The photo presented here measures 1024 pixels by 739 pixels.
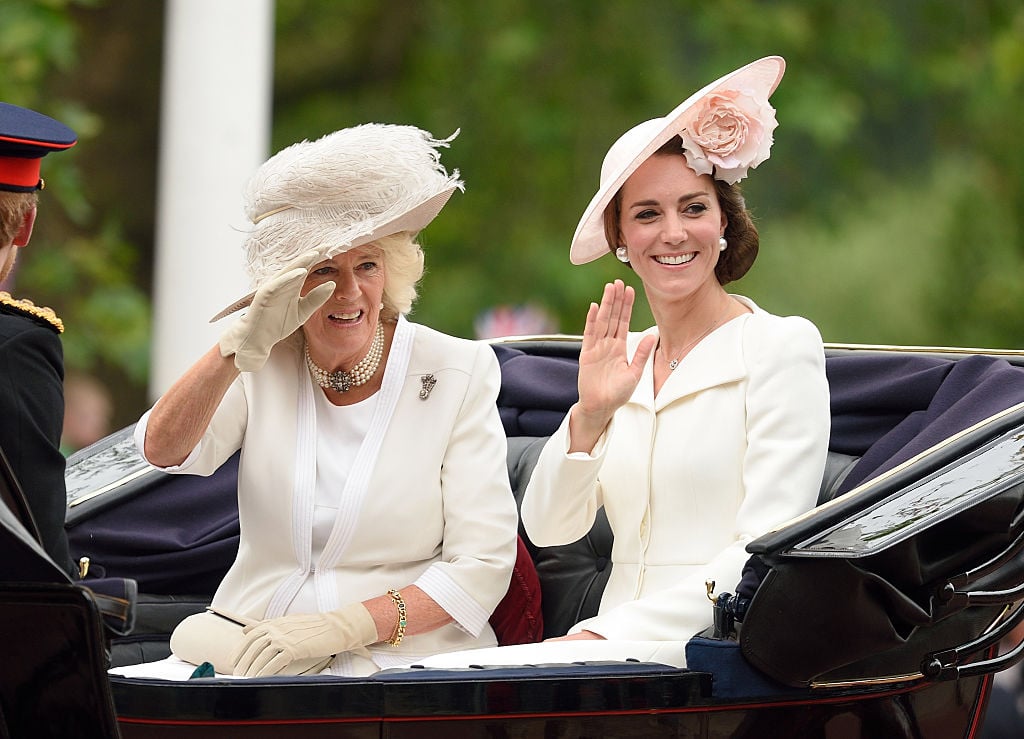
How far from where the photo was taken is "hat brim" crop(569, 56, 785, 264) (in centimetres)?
316

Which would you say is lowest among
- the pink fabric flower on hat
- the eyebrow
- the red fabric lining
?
the red fabric lining

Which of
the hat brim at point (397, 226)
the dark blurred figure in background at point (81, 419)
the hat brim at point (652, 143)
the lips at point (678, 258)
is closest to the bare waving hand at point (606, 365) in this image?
the lips at point (678, 258)

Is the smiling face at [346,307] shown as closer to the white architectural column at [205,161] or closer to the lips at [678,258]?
the lips at [678,258]

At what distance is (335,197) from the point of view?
10.2 ft

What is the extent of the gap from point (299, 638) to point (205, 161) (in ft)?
9.74

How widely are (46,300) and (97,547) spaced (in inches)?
165

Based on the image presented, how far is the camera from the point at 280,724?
2590 mm

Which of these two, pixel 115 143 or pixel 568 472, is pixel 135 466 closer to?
pixel 568 472

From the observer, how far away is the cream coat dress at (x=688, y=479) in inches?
116

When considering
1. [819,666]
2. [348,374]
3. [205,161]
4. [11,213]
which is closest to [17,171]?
[11,213]

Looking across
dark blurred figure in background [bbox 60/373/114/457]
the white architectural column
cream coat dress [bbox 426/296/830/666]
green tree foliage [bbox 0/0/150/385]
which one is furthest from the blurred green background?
cream coat dress [bbox 426/296/830/666]

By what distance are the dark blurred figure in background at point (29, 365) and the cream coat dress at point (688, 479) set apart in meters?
0.77

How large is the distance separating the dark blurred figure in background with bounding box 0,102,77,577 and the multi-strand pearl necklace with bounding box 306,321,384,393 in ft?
2.67

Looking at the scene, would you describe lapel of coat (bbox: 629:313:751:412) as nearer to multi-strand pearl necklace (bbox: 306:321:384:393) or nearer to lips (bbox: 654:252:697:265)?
lips (bbox: 654:252:697:265)
